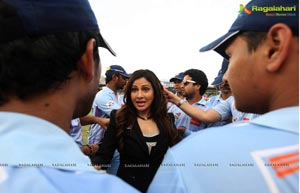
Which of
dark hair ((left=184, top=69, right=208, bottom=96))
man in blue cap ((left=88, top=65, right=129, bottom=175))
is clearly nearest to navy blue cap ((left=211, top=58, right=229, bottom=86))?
dark hair ((left=184, top=69, right=208, bottom=96))

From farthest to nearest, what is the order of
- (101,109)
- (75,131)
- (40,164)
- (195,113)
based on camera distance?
(101,109) < (75,131) < (195,113) < (40,164)

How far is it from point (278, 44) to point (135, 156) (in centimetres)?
218

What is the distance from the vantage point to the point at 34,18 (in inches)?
32.4

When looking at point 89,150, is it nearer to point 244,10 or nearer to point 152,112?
point 152,112

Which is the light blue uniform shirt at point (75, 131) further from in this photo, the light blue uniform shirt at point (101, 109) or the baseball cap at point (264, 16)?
the baseball cap at point (264, 16)

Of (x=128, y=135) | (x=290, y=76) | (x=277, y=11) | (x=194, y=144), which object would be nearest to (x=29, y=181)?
(x=194, y=144)

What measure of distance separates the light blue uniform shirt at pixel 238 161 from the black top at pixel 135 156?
6.57 feet

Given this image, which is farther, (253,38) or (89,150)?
(89,150)

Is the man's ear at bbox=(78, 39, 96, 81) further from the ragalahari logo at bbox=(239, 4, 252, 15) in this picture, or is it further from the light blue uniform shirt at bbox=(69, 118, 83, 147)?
the light blue uniform shirt at bbox=(69, 118, 83, 147)

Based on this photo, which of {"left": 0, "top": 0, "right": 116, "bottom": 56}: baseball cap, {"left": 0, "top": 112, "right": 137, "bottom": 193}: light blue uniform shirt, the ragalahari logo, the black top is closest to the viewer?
{"left": 0, "top": 112, "right": 137, "bottom": 193}: light blue uniform shirt

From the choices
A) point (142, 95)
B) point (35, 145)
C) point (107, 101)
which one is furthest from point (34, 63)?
point (107, 101)

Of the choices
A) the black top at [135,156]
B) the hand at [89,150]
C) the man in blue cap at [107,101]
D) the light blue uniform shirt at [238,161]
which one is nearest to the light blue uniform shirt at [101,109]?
the man in blue cap at [107,101]

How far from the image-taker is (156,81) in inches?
138

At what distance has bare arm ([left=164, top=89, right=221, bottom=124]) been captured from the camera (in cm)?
388
